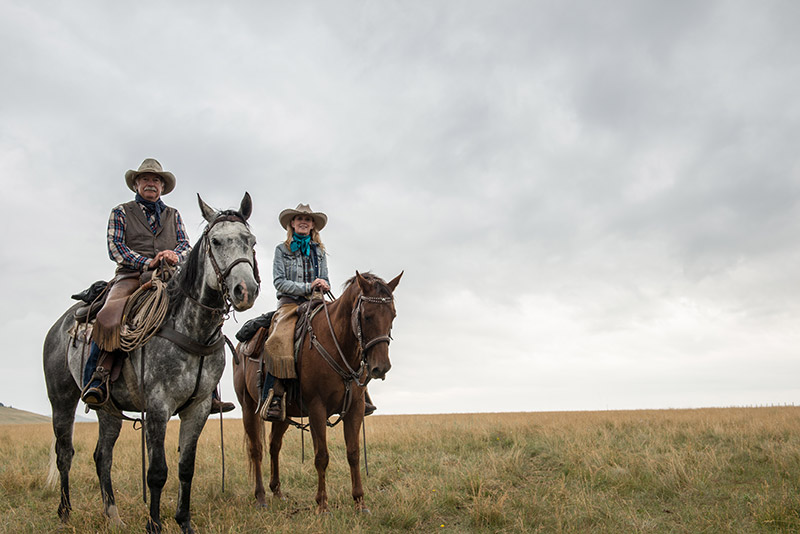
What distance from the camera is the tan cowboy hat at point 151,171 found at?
6848mm

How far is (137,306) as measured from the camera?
6.07 meters

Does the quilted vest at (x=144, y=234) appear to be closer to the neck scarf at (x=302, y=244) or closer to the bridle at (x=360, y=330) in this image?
the neck scarf at (x=302, y=244)

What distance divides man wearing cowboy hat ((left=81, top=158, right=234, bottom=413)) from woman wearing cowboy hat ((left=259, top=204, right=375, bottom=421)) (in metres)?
1.04

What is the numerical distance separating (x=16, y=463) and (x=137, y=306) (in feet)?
26.9

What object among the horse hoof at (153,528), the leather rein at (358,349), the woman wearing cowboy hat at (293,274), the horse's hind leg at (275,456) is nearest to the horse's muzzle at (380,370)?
the leather rein at (358,349)

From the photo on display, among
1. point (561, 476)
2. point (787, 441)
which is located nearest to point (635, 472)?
point (561, 476)

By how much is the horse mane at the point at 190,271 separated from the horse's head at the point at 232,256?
0.01 m

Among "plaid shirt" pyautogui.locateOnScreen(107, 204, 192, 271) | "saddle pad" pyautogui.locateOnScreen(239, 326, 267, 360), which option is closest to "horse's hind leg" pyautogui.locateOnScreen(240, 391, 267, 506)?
"saddle pad" pyautogui.locateOnScreen(239, 326, 267, 360)

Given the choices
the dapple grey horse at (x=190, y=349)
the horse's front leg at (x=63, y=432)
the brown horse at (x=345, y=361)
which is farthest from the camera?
the horse's front leg at (x=63, y=432)

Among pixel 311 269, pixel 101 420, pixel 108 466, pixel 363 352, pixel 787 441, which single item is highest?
pixel 311 269

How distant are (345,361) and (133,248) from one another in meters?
3.00

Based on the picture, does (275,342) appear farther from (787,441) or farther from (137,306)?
(787,441)

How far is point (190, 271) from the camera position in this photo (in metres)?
5.80

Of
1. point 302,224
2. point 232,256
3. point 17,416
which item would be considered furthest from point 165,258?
point 17,416
